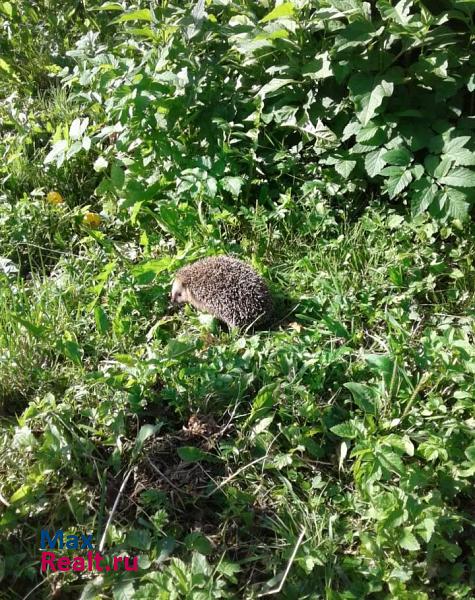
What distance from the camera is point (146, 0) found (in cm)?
486

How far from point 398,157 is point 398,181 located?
14 cm

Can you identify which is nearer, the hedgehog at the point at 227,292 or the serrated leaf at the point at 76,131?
the hedgehog at the point at 227,292

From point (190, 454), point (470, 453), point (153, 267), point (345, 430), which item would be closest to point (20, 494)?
point (190, 454)

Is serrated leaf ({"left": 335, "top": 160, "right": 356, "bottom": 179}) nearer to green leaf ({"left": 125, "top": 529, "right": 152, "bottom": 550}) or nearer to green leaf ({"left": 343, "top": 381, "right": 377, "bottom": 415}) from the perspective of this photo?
green leaf ({"left": 343, "top": 381, "right": 377, "bottom": 415})

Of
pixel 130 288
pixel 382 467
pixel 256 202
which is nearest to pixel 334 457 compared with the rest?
pixel 382 467

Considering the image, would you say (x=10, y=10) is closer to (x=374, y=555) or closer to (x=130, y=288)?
(x=130, y=288)

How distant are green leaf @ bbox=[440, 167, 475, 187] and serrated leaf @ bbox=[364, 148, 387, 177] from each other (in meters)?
0.38

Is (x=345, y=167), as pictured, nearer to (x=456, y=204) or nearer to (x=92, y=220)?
(x=456, y=204)

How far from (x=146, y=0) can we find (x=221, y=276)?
2568 mm

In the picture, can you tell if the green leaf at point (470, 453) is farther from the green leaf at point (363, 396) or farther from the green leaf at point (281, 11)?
the green leaf at point (281, 11)

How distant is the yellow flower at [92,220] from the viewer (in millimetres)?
4582

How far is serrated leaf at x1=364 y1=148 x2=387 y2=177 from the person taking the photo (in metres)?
3.84

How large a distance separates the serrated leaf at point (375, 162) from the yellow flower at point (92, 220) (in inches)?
78.0

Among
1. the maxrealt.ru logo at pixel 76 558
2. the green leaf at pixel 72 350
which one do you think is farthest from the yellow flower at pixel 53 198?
the maxrealt.ru logo at pixel 76 558
